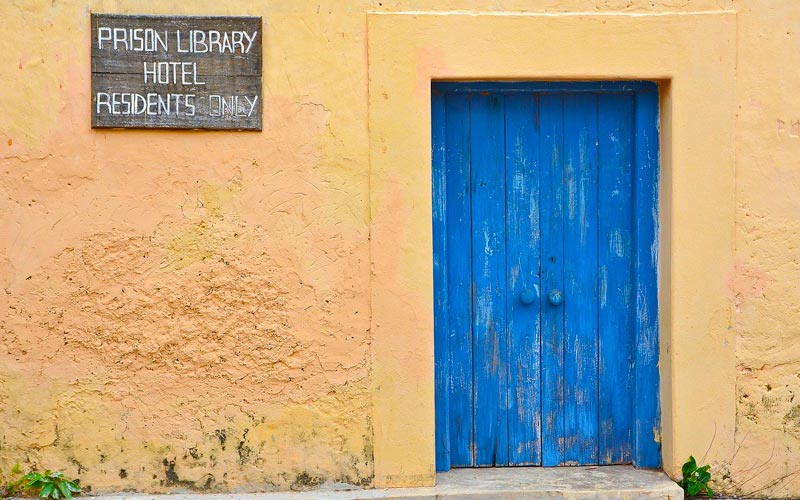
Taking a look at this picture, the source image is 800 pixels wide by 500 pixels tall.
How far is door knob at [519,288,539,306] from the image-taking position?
4.33m

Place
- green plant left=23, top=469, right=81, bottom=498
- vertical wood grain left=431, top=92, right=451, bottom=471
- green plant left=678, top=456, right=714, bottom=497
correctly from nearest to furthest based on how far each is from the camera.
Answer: green plant left=23, top=469, right=81, bottom=498, green plant left=678, top=456, right=714, bottom=497, vertical wood grain left=431, top=92, right=451, bottom=471

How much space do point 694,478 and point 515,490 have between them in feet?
2.77

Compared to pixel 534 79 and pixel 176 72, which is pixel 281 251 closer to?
pixel 176 72

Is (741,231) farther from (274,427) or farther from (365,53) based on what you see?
→ (274,427)

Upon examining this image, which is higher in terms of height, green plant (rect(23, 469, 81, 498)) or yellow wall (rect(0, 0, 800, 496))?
yellow wall (rect(0, 0, 800, 496))

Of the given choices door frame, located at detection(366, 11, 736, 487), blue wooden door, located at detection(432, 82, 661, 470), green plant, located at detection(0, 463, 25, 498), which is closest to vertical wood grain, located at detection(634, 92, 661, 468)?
blue wooden door, located at detection(432, 82, 661, 470)

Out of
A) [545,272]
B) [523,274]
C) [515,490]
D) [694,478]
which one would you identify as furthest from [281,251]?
[694,478]

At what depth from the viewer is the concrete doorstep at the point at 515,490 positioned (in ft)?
13.4

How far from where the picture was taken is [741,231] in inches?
165

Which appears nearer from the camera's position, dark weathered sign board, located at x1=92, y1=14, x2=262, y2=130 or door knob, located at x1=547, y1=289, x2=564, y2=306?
dark weathered sign board, located at x1=92, y1=14, x2=262, y2=130

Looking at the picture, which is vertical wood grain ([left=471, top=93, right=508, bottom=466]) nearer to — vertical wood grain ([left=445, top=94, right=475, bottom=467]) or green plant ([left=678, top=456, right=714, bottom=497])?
vertical wood grain ([left=445, top=94, right=475, bottom=467])

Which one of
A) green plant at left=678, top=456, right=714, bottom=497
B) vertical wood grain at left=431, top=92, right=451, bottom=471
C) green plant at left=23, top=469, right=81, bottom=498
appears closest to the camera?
green plant at left=23, top=469, right=81, bottom=498

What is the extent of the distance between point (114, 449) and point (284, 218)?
1297 mm

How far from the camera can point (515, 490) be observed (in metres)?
4.09
